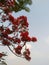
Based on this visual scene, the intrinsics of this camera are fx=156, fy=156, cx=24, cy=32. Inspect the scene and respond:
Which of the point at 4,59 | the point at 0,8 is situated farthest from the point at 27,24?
the point at 4,59

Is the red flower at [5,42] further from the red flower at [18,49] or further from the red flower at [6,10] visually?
the red flower at [6,10]

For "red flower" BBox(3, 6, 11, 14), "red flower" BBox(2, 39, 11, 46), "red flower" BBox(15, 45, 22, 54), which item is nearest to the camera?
"red flower" BBox(3, 6, 11, 14)

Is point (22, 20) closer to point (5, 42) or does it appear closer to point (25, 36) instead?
point (25, 36)

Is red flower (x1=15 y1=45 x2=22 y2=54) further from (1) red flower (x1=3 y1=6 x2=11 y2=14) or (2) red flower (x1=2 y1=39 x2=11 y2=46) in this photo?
(1) red flower (x1=3 y1=6 x2=11 y2=14)

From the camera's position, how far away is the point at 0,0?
928 cm

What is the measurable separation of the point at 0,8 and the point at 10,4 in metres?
0.68

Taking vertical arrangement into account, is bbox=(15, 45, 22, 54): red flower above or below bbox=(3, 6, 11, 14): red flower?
below

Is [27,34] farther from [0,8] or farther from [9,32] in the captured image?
[0,8]

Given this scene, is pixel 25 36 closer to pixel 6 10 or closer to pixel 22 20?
pixel 22 20

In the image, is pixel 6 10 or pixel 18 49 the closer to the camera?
pixel 6 10

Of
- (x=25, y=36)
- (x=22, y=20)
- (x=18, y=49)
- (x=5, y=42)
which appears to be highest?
(x=22, y=20)

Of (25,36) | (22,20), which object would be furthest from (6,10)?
(25,36)

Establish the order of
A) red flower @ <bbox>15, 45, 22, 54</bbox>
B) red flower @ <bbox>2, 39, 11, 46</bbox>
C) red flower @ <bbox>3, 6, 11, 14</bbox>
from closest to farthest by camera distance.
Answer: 1. red flower @ <bbox>3, 6, 11, 14</bbox>
2. red flower @ <bbox>15, 45, 22, 54</bbox>
3. red flower @ <bbox>2, 39, 11, 46</bbox>

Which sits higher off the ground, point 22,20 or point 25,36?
point 22,20
